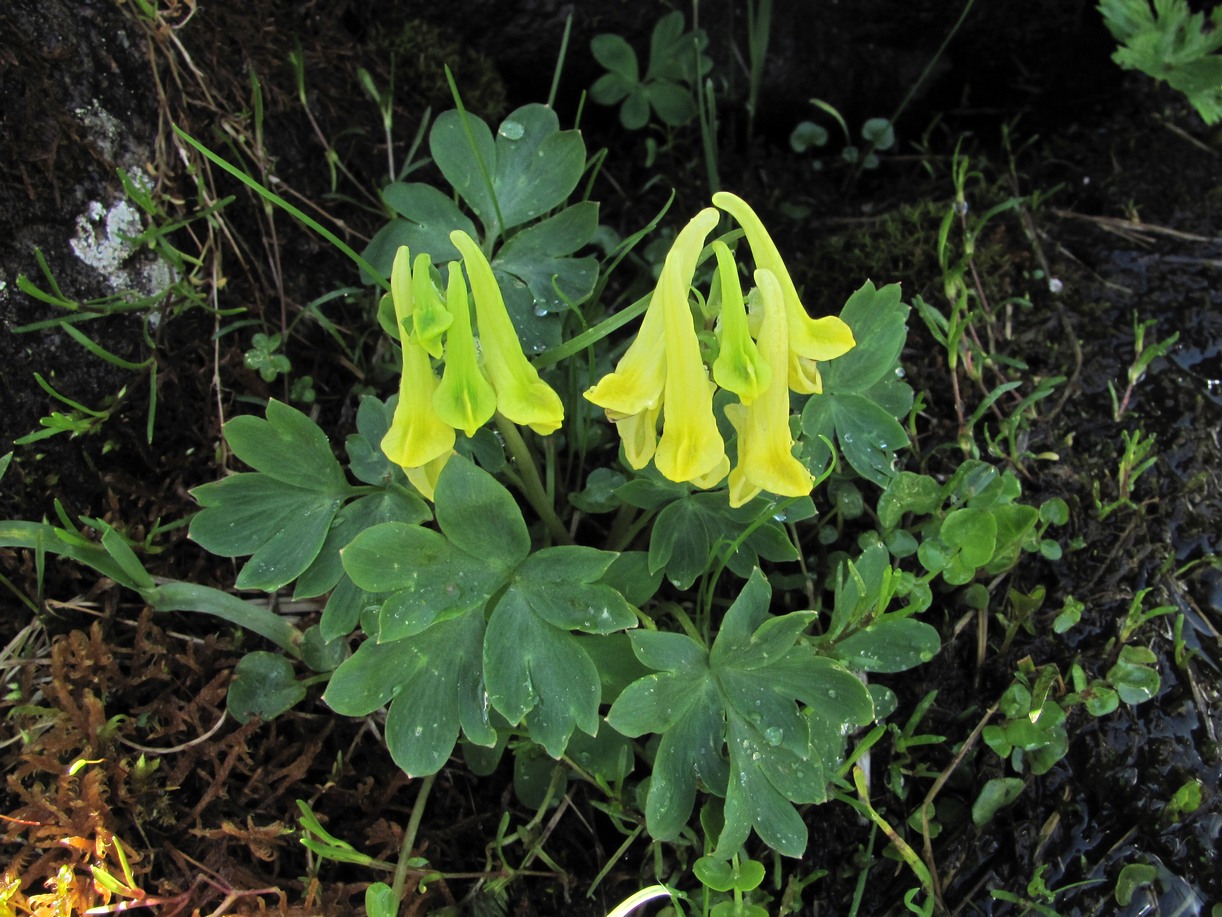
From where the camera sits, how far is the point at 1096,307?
2801 mm

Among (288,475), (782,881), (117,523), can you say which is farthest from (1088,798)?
(117,523)

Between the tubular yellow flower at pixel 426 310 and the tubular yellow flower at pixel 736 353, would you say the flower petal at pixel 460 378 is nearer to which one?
the tubular yellow flower at pixel 426 310

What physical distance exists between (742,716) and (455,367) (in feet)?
3.05

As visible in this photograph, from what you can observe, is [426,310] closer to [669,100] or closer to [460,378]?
[460,378]

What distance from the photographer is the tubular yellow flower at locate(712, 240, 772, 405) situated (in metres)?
1.60

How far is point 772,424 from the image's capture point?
171 cm

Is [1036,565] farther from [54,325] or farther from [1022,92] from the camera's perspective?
[54,325]

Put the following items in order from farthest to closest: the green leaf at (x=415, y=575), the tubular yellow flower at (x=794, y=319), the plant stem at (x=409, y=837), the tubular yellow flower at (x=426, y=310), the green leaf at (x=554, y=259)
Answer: the green leaf at (x=554, y=259), the plant stem at (x=409, y=837), the green leaf at (x=415, y=575), the tubular yellow flower at (x=794, y=319), the tubular yellow flower at (x=426, y=310)

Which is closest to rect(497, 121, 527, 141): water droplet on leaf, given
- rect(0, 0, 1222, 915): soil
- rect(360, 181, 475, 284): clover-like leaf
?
rect(360, 181, 475, 284): clover-like leaf

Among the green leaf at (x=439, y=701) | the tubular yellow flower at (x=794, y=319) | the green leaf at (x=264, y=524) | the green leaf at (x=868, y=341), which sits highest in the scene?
the tubular yellow flower at (x=794, y=319)

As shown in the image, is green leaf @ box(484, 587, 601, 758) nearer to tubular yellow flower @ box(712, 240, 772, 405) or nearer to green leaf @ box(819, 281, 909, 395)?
tubular yellow flower @ box(712, 240, 772, 405)

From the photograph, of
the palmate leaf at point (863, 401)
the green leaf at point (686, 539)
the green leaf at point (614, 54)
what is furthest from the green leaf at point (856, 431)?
the green leaf at point (614, 54)

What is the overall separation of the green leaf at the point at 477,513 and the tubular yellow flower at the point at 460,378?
0.25 m

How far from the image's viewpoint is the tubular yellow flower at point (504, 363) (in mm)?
1657
